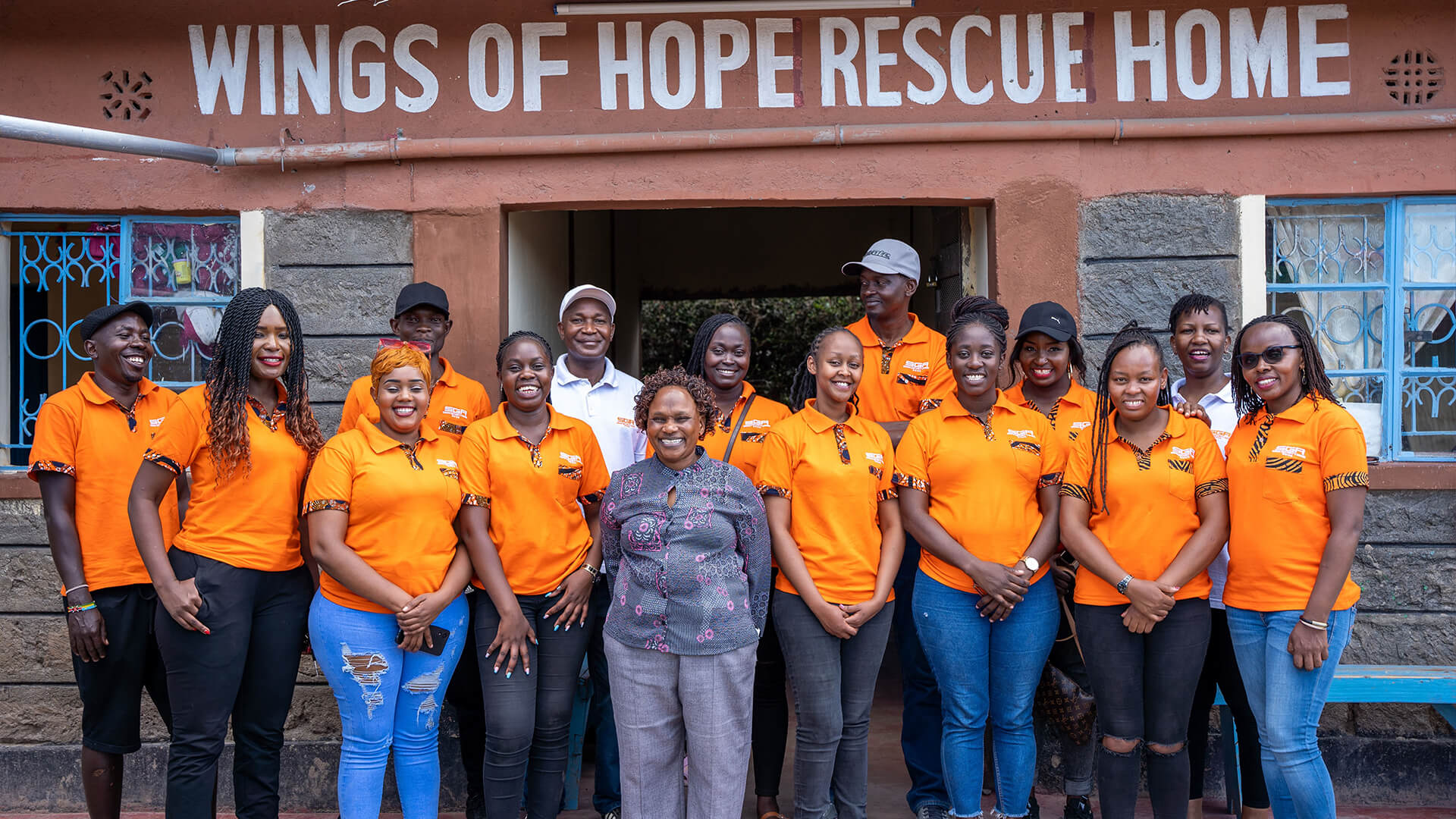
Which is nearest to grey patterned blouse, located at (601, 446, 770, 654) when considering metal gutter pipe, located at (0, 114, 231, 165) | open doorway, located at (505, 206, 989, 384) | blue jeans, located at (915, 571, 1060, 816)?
blue jeans, located at (915, 571, 1060, 816)

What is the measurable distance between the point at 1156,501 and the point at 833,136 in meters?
2.10

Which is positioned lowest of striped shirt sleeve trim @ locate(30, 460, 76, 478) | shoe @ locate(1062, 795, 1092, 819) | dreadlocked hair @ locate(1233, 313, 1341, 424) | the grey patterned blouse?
shoe @ locate(1062, 795, 1092, 819)

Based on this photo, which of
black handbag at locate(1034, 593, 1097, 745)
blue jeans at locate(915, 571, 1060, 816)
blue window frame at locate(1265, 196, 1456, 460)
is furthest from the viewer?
blue window frame at locate(1265, 196, 1456, 460)

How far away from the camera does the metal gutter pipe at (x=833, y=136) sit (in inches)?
178

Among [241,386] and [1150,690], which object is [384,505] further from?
[1150,690]

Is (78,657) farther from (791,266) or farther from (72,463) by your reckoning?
(791,266)

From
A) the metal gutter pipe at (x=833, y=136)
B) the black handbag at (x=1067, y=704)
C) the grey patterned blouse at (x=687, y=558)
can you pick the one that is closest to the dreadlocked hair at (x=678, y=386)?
the grey patterned blouse at (x=687, y=558)

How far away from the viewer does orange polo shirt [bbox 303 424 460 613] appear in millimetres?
3270

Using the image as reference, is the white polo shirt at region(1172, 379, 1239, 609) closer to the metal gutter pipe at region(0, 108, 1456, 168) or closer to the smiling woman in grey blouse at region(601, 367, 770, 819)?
the metal gutter pipe at region(0, 108, 1456, 168)

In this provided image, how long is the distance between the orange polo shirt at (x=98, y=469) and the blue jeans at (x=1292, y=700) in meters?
3.56

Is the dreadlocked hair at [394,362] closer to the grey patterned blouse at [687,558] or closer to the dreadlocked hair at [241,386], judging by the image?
the dreadlocked hair at [241,386]

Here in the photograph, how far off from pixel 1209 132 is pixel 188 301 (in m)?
4.46

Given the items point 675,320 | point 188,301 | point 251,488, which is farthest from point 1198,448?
point 675,320

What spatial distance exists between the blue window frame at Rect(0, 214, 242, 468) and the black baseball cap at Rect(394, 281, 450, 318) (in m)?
0.98
